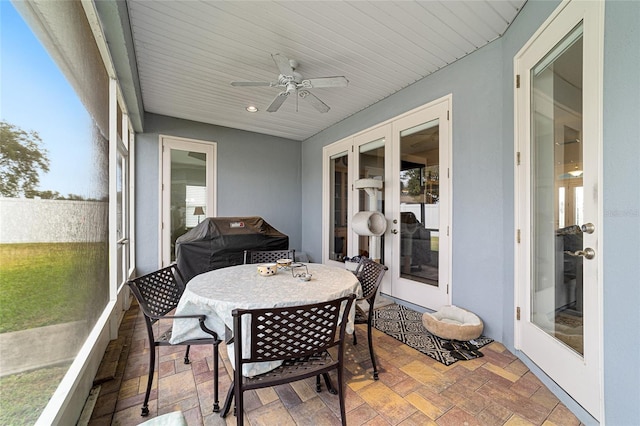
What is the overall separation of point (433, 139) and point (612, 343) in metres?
2.37

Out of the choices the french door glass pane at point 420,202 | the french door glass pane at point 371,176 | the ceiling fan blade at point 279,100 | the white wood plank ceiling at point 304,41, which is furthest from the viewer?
the french door glass pane at point 371,176

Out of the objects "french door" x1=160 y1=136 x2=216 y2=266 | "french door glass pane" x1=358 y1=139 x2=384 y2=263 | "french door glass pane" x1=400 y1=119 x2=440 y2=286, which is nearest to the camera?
"french door glass pane" x1=400 y1=119 x2=440 y2=286

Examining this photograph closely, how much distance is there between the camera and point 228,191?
487cm

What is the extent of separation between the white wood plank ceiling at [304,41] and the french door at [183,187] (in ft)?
3.20

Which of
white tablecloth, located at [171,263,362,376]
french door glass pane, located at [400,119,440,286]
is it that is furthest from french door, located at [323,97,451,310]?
white tablecloth, located at [171,263,362,376]

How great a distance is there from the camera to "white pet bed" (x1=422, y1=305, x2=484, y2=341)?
7.63 feet

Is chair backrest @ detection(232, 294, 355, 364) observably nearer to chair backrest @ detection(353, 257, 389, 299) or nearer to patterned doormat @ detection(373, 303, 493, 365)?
chair backrest @ detection(353, 257, 389, 299)

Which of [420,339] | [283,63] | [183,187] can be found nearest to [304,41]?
[283,63]

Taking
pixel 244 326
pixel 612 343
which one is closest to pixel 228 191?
pixel 244 326

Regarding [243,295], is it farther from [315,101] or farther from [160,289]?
[315,101]

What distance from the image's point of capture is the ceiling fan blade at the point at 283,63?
7.52ft

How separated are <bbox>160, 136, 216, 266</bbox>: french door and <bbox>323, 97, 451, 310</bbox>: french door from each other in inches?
101

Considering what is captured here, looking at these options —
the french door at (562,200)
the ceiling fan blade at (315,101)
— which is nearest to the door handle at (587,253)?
the french door at (562,200)

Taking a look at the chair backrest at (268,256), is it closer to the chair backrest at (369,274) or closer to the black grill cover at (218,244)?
the black grill cover at (218,244)
